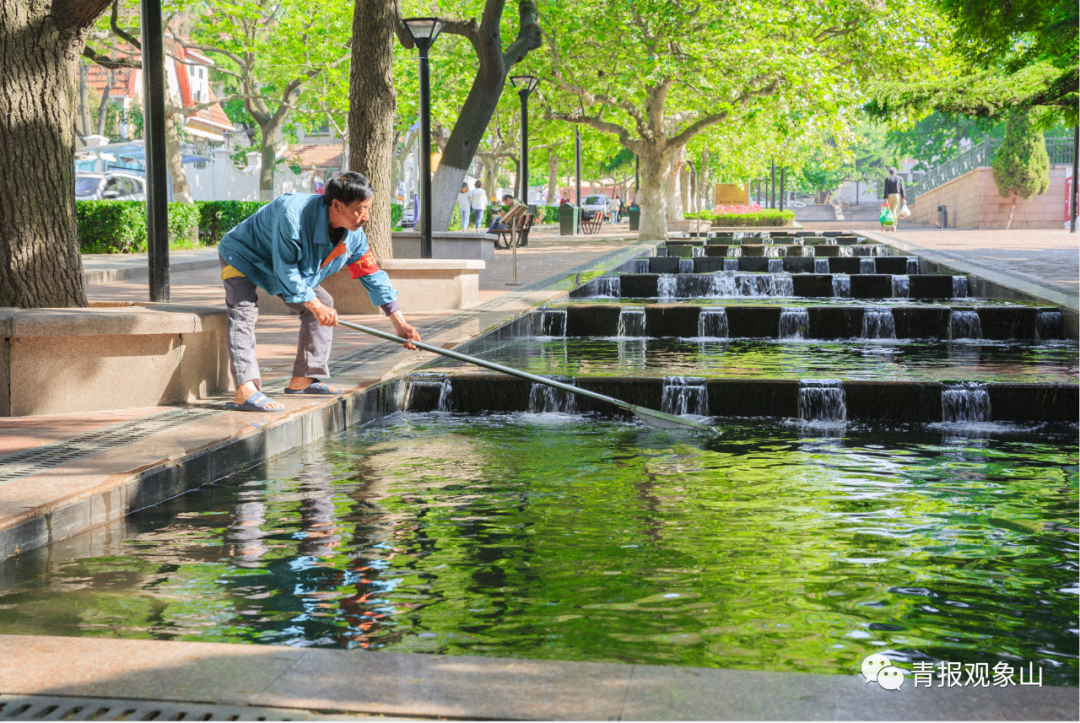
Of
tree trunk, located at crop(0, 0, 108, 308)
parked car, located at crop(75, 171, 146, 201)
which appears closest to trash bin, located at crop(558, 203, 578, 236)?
parked car, located at crop(75, 171, 146, 201)

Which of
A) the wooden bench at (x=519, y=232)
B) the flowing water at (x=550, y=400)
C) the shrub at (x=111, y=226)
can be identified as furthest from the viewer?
the wooden bench at (x=519, y=232)

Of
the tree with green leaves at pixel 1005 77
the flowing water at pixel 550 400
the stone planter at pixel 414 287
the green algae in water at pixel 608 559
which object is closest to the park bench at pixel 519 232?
the tree with green leaves at pixel 1005 77

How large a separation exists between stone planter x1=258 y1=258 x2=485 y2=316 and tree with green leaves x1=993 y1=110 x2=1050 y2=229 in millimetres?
31683

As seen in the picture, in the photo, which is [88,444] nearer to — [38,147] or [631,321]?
[38,147]

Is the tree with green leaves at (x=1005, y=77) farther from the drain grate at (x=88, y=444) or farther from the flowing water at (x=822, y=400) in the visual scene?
the drain grate at (x=88, y=444)

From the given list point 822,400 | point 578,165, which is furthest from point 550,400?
point 578,165

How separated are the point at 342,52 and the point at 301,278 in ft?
93.8

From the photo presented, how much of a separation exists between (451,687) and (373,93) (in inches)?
432

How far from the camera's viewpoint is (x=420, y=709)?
2.91 meters

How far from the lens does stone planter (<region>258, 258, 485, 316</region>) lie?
13.1 meters

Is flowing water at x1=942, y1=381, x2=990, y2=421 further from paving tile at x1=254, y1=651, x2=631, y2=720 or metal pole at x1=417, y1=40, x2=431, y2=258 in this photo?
metal pole at x1=417, y1=40, x2=431, y2=258

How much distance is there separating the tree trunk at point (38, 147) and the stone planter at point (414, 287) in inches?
211

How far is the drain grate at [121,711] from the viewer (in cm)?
293

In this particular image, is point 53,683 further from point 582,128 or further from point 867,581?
point 582,128
